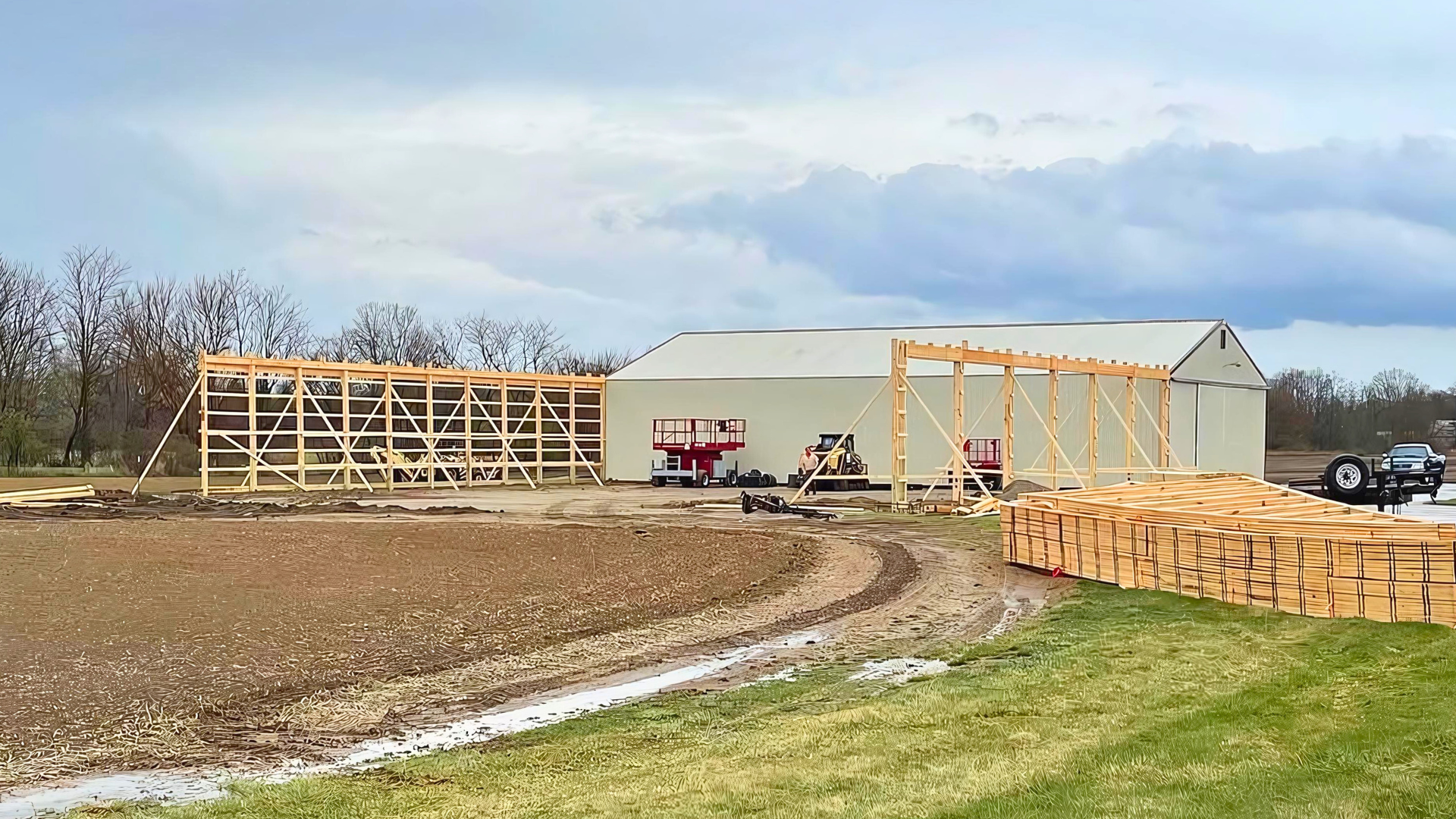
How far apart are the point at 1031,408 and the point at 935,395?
7.80 metres

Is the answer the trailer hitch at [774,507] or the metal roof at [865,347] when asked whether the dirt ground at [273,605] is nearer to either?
the trailer hitch at [774,507]

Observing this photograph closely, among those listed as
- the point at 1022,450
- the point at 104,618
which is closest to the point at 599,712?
the point at 104,618

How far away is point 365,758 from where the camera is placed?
829 cm

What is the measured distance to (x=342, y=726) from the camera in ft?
30.1

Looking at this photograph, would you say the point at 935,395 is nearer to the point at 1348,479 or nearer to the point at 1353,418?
the point at 1348,479

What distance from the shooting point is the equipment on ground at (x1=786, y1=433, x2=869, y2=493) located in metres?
33.4

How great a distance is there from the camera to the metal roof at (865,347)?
40000mm

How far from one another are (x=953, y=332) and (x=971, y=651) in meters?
34.5

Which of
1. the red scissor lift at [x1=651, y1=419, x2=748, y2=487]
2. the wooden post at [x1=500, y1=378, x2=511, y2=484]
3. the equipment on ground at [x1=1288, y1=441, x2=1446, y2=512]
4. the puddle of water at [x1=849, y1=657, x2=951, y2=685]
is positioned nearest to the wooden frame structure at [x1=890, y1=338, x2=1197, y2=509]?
the equipment on ground at [x1=1288, y1=441, x2=1446, y2=512]

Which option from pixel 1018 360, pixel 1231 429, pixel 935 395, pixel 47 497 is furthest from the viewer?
pixel 1231 429

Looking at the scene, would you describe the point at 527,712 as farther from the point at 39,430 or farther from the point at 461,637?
the point at 39,430

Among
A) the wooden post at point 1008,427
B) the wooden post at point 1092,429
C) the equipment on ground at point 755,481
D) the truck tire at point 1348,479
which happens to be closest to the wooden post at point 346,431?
the equipment on ground at point 755,481

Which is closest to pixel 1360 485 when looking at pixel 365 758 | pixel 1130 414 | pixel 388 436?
pixel 1130 414

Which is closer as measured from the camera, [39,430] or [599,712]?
[599,712]
